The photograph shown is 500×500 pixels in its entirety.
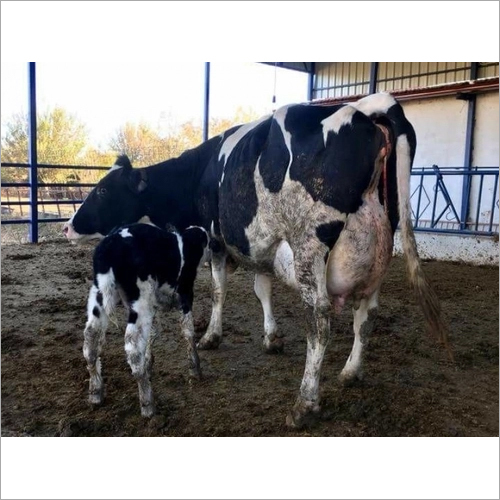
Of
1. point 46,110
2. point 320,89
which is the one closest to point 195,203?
point 46,110

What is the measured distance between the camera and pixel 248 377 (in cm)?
372

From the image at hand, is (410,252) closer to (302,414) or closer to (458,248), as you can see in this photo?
(302,414)

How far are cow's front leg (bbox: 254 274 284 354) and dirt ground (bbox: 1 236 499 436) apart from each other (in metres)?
0.09

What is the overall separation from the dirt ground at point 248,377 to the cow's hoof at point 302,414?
5 cm

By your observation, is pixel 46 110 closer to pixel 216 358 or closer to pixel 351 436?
pixel 216 358

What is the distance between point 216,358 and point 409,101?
1235 cm

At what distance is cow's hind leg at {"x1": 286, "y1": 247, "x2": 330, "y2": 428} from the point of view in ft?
9.74

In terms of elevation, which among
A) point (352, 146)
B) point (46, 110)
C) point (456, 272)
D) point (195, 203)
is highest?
point (46, 110)

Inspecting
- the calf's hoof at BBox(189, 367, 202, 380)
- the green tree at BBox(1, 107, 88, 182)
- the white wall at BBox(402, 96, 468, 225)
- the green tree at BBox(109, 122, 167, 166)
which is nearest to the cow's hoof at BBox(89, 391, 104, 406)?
the calf's hoof at BBox(189, 367, 202, 380)

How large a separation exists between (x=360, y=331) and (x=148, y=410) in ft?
5.08

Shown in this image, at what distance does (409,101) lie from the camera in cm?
1429

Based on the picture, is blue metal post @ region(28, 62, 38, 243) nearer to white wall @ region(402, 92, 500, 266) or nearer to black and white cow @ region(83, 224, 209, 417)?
A: black and white cow @ region(83, 224, 209, 417)

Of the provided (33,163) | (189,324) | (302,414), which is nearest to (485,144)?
(33,163)

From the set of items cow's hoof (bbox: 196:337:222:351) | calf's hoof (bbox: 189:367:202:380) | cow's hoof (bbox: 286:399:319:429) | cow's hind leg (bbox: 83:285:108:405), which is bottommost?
cow's hoof (bbox: 196:337:222:351)
